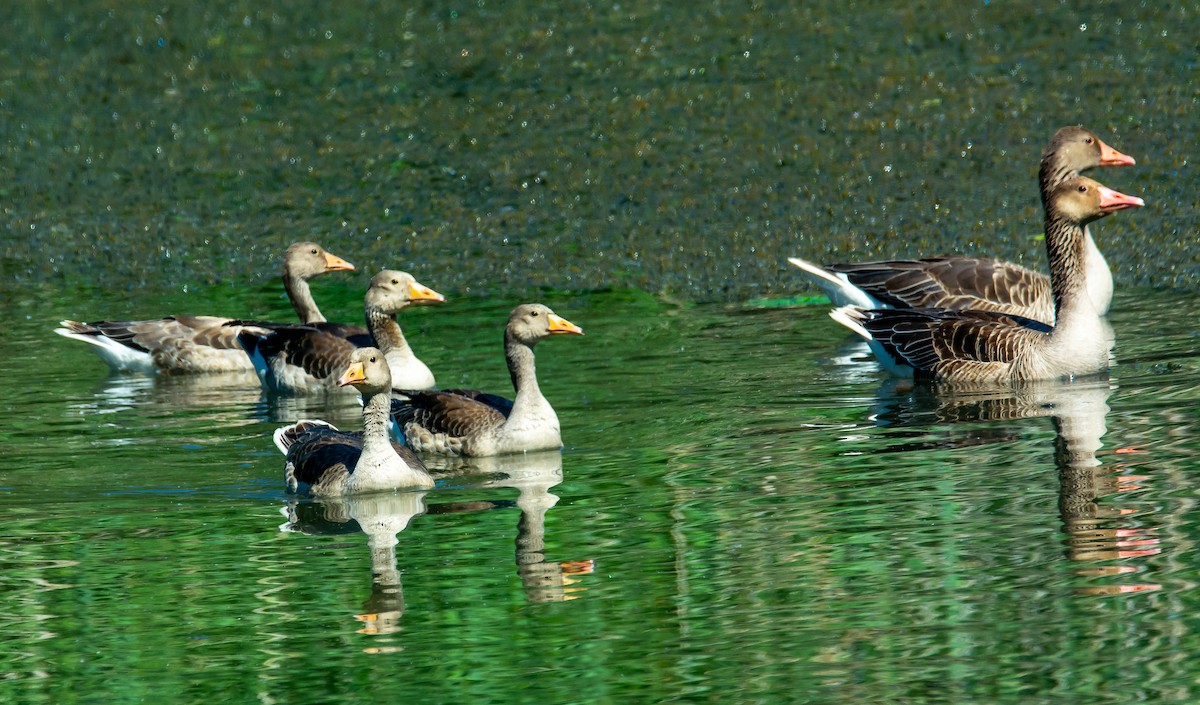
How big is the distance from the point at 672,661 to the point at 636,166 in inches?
488

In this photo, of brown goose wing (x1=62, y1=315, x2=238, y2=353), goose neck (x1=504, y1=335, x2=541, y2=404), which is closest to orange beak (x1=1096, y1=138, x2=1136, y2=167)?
goose neck (x1=504, y1=335, x2=541, y2=404)

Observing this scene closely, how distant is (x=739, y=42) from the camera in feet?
70.9

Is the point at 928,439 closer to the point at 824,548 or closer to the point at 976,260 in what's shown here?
the point at 824,548

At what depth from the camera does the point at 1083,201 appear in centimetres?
1299

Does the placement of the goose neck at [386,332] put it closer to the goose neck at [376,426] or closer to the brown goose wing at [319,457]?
the brown goose wing at [319,457]

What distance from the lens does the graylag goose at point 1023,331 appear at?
484 inches

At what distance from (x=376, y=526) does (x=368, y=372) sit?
4.84 feet

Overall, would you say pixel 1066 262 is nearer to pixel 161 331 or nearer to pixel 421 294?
pixel 421 294

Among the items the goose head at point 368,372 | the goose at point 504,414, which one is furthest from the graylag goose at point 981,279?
the goose head at point 368,372

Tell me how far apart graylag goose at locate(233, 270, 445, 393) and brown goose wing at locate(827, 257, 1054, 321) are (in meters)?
3.66

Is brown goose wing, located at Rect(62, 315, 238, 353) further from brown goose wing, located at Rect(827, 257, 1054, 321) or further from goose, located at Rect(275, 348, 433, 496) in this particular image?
brown goose wing, located at Rect(827, 257, 1054, 321)

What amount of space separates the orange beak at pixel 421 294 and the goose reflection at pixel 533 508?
2.32 m

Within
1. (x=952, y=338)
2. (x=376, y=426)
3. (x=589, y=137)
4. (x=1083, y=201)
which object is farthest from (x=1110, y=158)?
(x=376, y=426)

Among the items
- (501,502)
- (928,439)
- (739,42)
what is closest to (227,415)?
(501,502)
